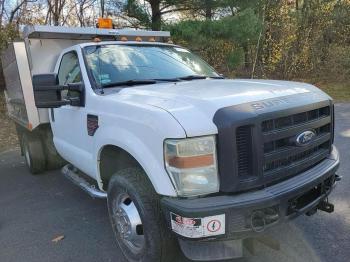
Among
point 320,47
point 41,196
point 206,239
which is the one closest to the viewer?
point 206,239

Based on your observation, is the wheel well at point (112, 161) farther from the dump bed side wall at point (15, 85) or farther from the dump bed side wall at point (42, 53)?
the dump bed side wall at point (42, 53)

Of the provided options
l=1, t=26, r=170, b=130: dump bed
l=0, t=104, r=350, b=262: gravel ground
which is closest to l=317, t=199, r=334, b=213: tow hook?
l=0, t=104, r=350, b=262: gravel ground

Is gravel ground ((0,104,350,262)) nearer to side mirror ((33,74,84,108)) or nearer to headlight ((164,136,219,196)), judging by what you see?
headlight ((164,136,219,196))

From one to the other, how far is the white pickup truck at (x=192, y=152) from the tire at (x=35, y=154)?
2269 mm

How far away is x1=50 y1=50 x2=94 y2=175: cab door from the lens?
4.12m

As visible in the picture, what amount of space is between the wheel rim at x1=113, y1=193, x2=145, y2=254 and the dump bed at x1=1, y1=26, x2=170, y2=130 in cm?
277

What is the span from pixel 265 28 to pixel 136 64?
502 inches

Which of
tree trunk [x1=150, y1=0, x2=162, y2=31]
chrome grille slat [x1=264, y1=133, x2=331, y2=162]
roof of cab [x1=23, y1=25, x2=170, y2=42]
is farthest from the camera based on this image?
tree trunk [x1=150, y1=0, x2=162, y2=31]

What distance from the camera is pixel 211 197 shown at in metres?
2.72

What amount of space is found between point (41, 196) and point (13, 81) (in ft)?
6.85

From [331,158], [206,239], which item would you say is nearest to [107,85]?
[206,239]

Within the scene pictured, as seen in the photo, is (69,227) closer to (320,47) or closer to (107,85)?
(107,85)

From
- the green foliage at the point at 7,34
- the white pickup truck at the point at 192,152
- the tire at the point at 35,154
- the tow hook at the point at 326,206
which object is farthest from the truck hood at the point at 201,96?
the green foliage at the point at 7,34

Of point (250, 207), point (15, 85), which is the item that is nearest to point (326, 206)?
point (250, 207)
